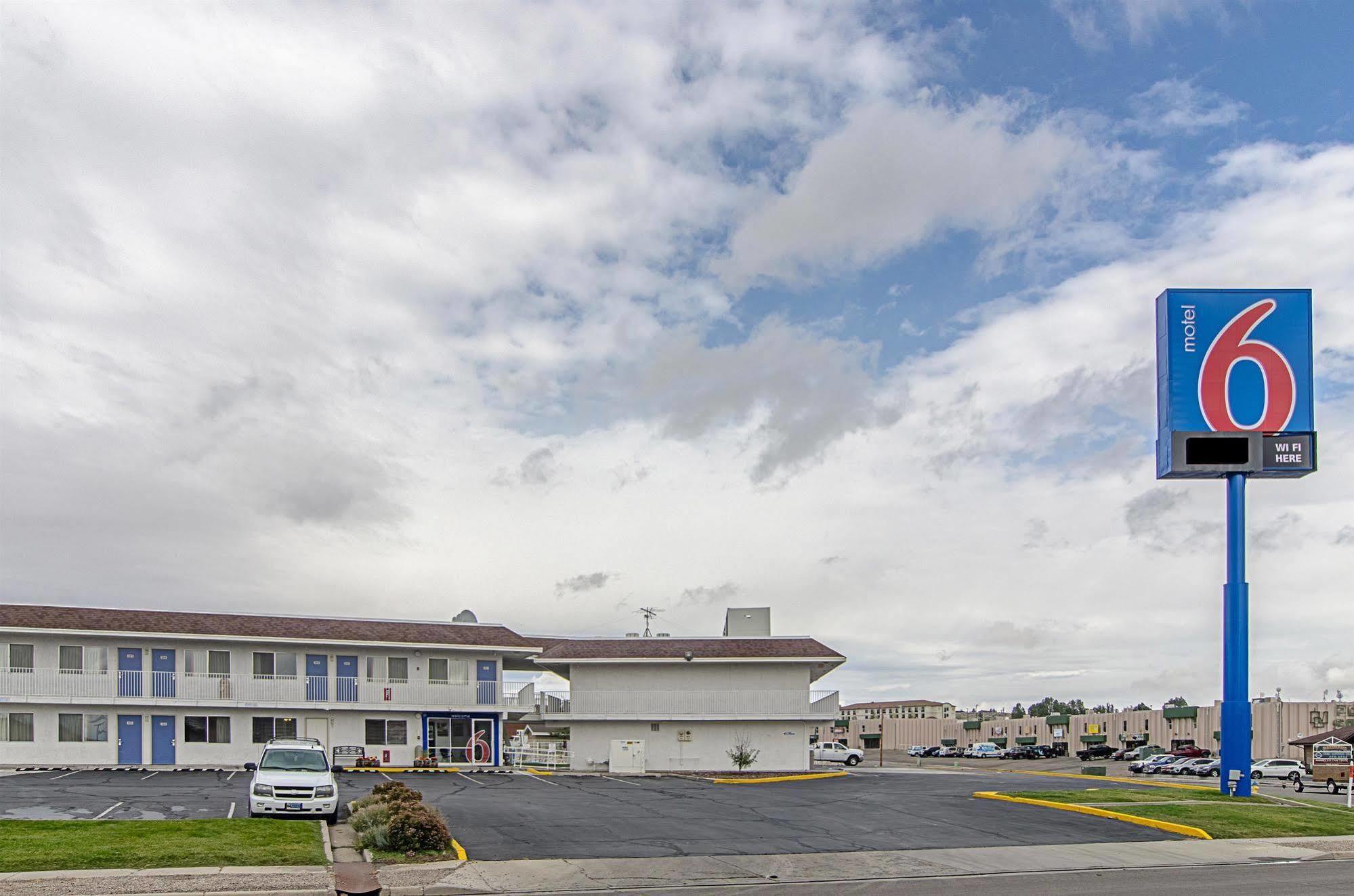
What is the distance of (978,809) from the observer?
2962cm

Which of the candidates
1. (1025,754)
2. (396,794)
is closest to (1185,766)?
(1025,754)

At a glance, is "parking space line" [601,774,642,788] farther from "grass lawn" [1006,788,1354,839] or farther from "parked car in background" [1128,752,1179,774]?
"parked car in background" [1128,752,1179,774]

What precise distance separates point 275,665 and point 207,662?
2519mm

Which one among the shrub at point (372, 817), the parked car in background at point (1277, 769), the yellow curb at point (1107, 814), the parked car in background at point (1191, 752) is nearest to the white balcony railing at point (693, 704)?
the yellow curb at point (1107, 814)

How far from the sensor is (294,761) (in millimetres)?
26656

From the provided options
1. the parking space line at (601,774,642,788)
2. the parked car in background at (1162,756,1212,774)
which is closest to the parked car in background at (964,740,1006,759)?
the parked car in background at (1162,756,1212,774)

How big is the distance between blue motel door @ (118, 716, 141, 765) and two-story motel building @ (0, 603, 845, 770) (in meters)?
0.05

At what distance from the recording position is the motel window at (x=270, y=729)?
48.5 m

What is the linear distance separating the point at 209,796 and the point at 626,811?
10.4m

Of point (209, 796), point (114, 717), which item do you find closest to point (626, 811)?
point (209, 796)

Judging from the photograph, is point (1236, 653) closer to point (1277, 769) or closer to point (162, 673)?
point (1277, 769)

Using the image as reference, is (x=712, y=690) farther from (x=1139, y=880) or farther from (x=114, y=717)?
(x=1139, y=880)

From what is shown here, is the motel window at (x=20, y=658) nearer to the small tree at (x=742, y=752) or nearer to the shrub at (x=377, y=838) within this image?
the small tree at (x=742, y=752)

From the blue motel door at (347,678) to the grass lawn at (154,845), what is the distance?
88.1 feet
